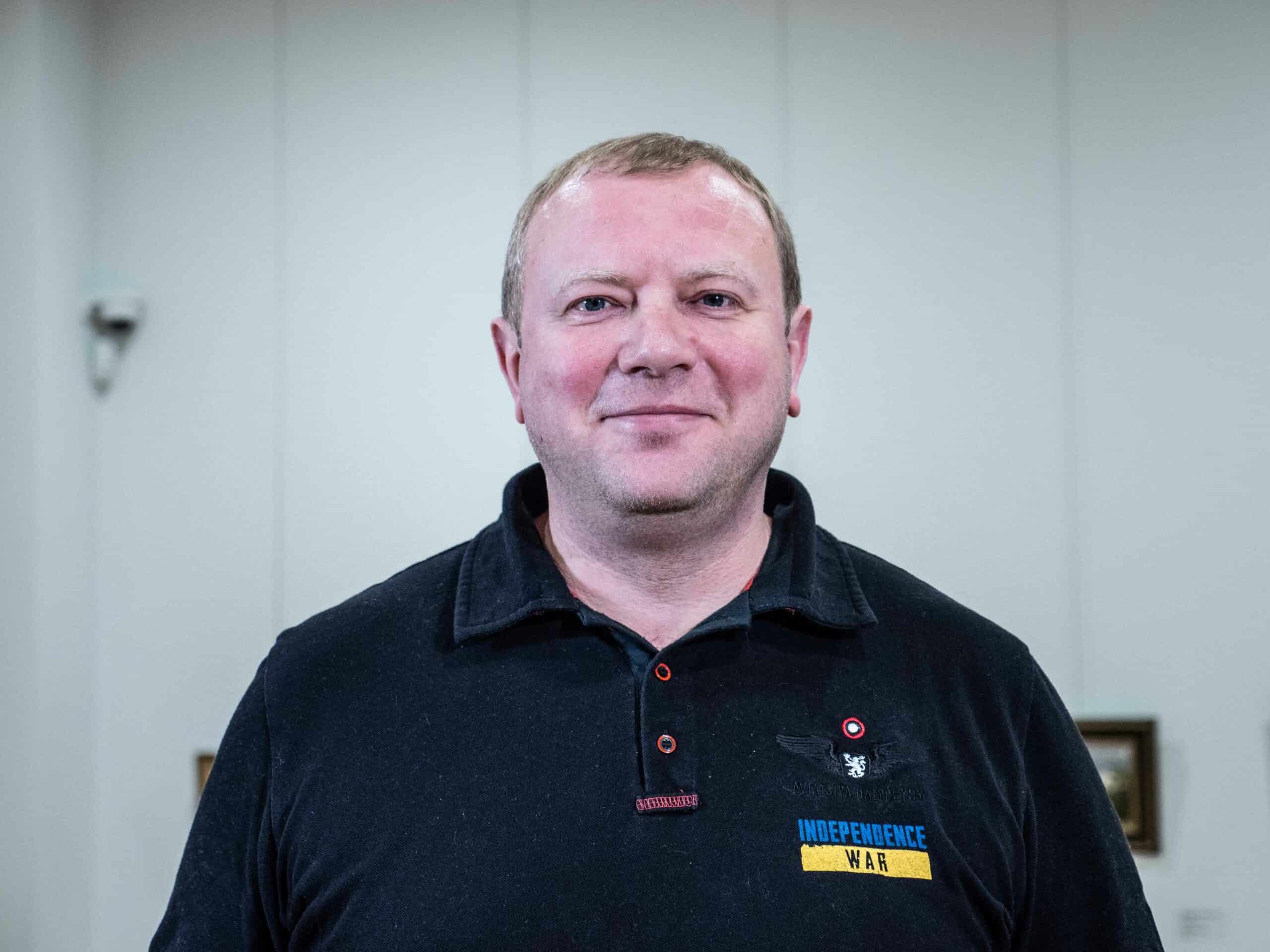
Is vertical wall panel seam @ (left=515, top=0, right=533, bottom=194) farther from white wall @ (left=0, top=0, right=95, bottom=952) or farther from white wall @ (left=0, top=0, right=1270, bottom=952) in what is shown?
white wall @ (left=0, top=0, right=95, bottom=952)

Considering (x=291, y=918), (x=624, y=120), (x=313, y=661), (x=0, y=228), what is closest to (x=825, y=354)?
(x=624, y=120)

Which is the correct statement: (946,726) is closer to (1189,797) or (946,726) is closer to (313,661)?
(313,661)

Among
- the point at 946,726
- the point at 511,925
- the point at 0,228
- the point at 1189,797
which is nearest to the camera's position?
the point at 511,925

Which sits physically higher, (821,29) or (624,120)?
(821,29)

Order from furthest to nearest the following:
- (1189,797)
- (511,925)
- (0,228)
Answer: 1. (0,228)
2. (1189,797)
3. (511,925)

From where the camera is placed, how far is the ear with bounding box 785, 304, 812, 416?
1.16m

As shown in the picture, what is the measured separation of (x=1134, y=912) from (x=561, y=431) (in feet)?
2.33

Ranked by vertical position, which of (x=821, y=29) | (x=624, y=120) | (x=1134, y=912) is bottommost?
(x=1134, y=912)

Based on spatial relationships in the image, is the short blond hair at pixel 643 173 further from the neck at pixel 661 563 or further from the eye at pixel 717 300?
the neck at pixel 661 563

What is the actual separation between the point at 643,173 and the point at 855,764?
60 cm

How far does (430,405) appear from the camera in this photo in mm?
2254

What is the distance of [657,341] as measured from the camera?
1006 millimetres

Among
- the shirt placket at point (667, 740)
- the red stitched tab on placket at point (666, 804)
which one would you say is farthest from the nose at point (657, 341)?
the red stitched tab on placket at point (666, 804)

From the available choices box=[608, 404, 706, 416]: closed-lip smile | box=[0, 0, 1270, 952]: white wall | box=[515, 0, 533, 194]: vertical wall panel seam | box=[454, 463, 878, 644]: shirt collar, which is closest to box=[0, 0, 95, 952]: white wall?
box=[0, 0, 1270, 952]: white wall
